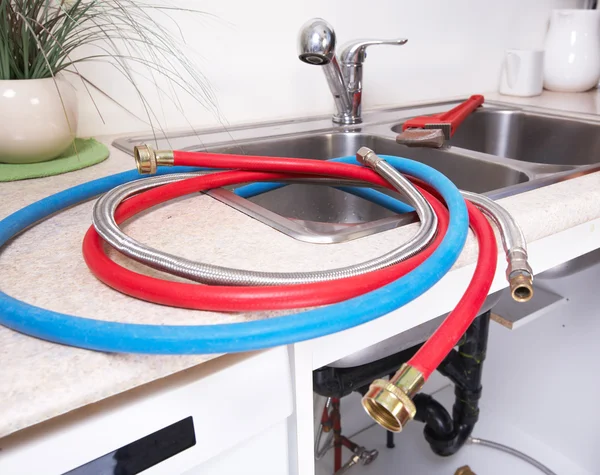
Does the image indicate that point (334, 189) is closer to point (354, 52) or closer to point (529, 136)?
point (354, 52)

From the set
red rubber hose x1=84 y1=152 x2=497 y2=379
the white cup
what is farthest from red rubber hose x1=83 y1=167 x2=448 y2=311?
the white cup

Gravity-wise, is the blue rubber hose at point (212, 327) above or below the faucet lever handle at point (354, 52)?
below

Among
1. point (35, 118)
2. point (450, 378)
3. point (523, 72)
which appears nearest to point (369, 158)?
point (35, 118)

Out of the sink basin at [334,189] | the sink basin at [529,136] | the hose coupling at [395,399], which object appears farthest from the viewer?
the sink basin at [529,136]

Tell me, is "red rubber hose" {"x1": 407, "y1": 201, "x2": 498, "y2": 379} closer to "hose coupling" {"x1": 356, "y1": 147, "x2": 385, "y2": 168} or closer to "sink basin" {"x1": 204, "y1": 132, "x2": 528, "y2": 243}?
"hose coupling" {"x1": 356, "y1": 147, "x2": 385, "y2": 168}

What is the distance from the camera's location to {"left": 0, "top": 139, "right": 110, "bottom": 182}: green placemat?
723 mm

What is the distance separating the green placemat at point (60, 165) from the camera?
0.72 metres

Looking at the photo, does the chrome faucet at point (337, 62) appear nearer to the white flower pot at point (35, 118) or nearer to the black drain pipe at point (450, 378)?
the white flower pot at point (35, 118)

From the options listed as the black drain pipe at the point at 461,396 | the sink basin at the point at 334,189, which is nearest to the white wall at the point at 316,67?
the sink basin at the point at 334,189

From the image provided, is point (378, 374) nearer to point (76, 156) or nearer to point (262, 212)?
point (262, 212)

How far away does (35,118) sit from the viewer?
0.69 metres

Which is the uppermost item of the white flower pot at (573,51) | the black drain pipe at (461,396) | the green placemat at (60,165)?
the white flower pot at (573,51)

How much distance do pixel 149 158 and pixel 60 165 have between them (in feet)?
1.03

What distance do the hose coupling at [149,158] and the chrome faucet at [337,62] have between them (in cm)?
45
